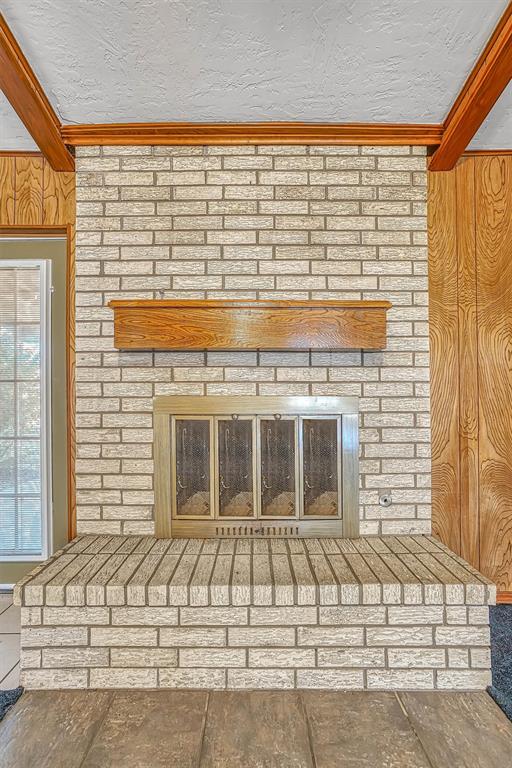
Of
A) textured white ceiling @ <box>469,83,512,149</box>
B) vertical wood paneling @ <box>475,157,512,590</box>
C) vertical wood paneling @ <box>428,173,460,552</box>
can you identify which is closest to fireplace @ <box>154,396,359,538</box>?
vertical wood paneling @ <box>428,173,460,552</box>

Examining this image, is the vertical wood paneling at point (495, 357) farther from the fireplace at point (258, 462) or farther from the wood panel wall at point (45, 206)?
the wood panel wall at point (45, 206)

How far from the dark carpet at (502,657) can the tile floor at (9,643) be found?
1.70m

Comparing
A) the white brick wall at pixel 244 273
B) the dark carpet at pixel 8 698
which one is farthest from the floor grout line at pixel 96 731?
the white brick wall at pixel 244 273

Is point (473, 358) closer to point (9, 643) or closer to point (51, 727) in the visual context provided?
point (51, 727)

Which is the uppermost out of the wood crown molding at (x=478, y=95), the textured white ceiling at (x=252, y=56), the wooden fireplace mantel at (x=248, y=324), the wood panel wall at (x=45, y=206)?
the textured white ceiling at (x=252, y=56)

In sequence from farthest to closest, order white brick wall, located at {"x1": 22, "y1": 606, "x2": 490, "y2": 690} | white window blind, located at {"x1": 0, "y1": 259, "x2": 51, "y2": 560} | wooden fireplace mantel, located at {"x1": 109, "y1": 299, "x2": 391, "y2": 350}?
white window blind, located at {"x1": 0, "y1": 259, "x2": 51, "y2": 560}, wooden fireplace mantel, located at {"x1": 109, "y1": 299, "x2": 391, "y2": 350}, white brick wall, located at {"x1": 22, "y1": 606, "x2": 490, "y2": 690}

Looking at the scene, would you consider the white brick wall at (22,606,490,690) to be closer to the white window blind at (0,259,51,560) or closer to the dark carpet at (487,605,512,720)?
the dark carpet at (487,605,512,720)

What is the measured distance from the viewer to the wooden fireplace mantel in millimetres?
2209

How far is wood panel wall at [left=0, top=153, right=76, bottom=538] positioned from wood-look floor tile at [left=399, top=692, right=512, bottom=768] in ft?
5.44

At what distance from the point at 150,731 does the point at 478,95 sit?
8.33 feet

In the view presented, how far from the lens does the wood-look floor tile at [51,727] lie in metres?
1.45

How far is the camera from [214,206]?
2.36 meters

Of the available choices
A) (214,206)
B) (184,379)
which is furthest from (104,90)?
(184,379)

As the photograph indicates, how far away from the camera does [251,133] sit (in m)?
2.29
